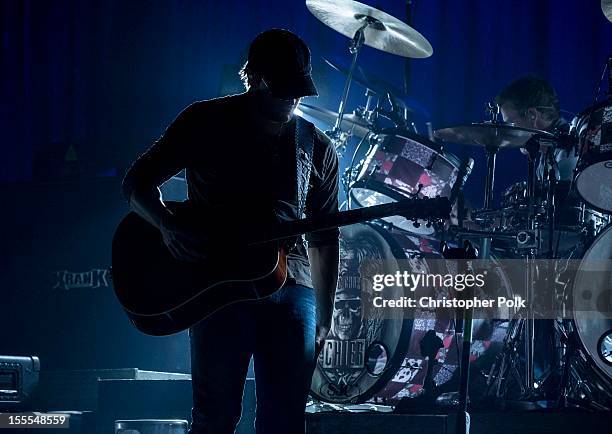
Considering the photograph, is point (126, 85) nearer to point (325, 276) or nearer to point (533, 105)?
point (533, 105)

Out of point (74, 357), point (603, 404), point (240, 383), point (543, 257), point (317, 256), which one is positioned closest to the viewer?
point (240, 383)

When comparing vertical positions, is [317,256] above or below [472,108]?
below

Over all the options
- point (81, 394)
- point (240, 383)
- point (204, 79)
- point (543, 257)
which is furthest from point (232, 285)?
point (204, 79)

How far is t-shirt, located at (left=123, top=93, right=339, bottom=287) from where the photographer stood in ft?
7.46

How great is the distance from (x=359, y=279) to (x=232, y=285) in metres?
2.31

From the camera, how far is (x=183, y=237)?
226 cm

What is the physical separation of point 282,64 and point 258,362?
0.75 metres

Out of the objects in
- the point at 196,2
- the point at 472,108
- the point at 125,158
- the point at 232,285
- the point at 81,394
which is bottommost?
the point at 81,394

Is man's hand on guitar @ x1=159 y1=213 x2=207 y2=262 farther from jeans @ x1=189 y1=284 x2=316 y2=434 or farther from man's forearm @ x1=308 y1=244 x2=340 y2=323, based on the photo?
man's forearm @ x1=308 y1=244 x2=340 y2=323

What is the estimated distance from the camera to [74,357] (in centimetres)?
483

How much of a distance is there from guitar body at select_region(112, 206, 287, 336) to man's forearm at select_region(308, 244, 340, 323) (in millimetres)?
218

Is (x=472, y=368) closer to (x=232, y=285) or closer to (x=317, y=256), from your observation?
(x=317, y=256)

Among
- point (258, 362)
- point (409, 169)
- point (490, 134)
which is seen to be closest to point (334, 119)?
point (409, 169)

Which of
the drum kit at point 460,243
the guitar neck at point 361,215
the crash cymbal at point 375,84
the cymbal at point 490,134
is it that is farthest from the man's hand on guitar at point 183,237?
the crash cymbal at point 375,84
